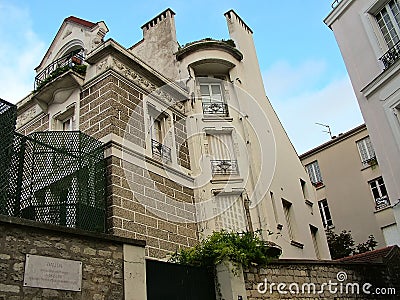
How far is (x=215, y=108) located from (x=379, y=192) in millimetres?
9730

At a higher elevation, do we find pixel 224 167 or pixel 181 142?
pixel 181 142

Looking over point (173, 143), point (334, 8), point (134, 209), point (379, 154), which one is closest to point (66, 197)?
point (134, 209)

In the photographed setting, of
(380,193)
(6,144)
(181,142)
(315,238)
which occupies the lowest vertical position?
(6,144)

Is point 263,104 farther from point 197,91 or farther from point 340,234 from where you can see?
point 340,234

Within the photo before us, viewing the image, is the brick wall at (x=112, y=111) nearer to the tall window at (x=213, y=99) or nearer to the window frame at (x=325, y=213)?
the tall window at (x=213, y=99)

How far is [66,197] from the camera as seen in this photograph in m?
7.63

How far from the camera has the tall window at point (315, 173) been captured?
22967mm

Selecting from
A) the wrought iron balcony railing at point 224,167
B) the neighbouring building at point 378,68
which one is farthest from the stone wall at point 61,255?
the neighbouring building at point 378,68

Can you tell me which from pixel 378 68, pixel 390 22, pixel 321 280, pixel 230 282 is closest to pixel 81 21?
pixel 378 68

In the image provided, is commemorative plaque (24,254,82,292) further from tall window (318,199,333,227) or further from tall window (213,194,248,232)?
tall window (318,199,333,227)

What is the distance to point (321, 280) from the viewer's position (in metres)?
9.09

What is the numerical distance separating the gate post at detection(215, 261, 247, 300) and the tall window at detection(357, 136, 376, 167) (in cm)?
1466

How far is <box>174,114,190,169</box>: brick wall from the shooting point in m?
13.1

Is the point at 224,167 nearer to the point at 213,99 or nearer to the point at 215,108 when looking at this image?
the point at 215,108
